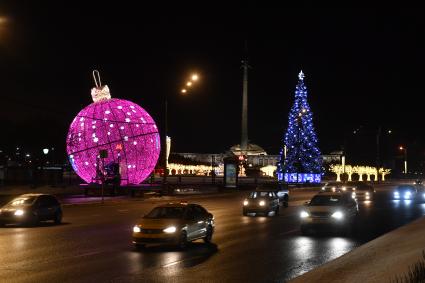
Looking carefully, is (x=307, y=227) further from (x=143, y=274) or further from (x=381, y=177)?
(x=381, y=177)

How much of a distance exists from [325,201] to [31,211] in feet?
36.3

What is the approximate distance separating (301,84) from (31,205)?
6504 cm

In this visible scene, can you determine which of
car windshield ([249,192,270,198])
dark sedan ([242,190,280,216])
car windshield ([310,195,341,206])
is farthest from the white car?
car windshield ([249,192,270,198])

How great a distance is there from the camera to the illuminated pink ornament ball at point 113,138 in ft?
163

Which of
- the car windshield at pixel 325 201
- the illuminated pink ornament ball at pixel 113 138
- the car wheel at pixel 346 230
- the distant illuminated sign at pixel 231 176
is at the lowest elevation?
the car wheel at pixel 346 230

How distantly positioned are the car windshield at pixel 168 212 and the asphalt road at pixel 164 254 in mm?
872

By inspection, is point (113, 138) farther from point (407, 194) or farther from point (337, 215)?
point (337, 215)

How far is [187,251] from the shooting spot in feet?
57.1

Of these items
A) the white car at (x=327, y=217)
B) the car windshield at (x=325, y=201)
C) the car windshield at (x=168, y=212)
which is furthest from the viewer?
the car windshield at (x=325, y=201)

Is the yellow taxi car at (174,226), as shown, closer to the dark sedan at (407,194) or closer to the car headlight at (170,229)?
the car headlight at (170,229)

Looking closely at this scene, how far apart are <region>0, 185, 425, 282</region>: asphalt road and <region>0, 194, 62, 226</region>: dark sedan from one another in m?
0.38

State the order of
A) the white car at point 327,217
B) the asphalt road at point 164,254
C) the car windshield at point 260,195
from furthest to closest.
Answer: the car windshield at point 260,195, the white car at point 327,217, the asphalt road at point 164,254

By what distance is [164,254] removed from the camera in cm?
1677

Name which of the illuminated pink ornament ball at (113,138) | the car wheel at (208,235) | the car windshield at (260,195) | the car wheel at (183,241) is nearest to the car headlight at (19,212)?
the car wheel at (208,235)
